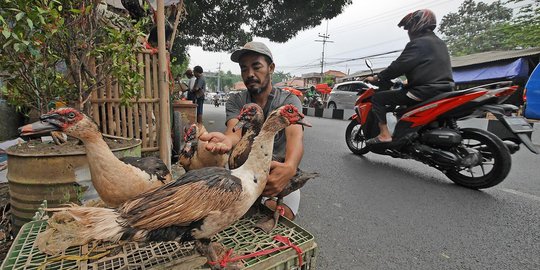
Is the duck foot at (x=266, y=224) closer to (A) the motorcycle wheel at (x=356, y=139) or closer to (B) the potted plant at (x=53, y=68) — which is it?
(B) the potted plant at (x=53, y=68)

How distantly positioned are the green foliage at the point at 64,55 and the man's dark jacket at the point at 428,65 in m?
3.11

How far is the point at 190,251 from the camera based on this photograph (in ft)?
4.12

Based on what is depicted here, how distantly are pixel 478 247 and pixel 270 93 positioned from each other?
1.94 meters

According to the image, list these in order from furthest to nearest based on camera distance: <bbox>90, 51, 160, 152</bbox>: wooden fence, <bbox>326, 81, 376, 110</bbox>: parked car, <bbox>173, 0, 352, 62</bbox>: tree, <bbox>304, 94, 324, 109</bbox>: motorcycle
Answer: <bbox>304, 94, 324, 109</bbox>: motorcycle < <bbox>326, 81, 376, 110</bbox>: parked car < <bbox>173, 0, 352, 62</bbox>: tree < <bbox>90, 51, 160, 152</bbox>: wooden fence

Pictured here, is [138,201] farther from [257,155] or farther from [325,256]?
[325,256]

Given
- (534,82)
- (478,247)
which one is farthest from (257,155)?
(534,82)

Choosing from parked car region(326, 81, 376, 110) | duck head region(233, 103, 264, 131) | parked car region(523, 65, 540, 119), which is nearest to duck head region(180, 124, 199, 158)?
duck head region(233, 103, 264, 131)

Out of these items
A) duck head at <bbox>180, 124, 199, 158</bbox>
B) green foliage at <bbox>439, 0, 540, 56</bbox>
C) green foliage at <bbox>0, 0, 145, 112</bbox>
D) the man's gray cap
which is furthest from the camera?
green foliage at <bbox>439, 0, 540, 56</bbox>

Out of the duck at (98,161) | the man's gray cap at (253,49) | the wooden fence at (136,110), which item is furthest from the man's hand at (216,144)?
the wooden fence at (136,110)

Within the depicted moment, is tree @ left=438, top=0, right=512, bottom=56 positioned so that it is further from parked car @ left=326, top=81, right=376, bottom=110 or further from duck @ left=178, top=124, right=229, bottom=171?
duck @ left=178, top=124, right=229, bottom=171

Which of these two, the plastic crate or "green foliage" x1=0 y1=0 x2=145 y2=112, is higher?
"green foliage" x1=0 y1=0 x2=145 y2=112

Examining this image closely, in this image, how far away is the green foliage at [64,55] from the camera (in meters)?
1.78

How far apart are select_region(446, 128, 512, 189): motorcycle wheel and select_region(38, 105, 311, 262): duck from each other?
9.77ft

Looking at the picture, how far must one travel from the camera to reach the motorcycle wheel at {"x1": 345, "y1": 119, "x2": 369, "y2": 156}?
4.69m
